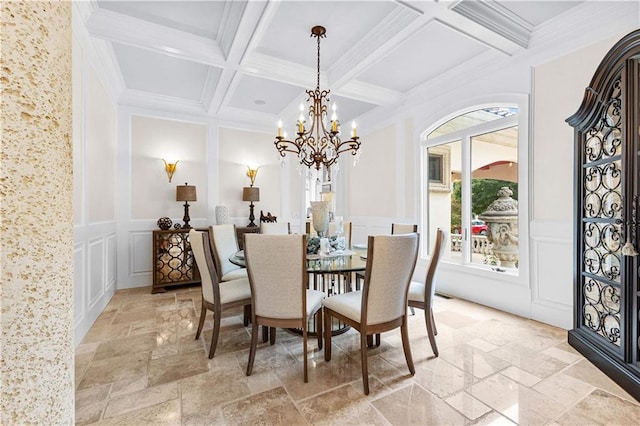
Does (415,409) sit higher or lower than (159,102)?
lower

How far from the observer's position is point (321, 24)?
2.71 metres

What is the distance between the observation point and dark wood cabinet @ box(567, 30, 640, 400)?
1.92m

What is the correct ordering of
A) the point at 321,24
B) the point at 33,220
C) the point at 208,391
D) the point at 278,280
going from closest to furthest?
1. the point at 33,220
2. the point at 208,391
3. the point at 278,280
4. the point at 321,24

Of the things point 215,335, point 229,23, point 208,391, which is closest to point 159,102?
point 229,23

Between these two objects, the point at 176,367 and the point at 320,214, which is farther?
the point at 320,214

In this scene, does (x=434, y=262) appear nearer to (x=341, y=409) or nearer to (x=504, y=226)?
(x=341, y=409)

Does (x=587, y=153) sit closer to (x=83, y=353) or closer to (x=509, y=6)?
(x=509, y=6)

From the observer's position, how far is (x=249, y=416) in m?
1.65

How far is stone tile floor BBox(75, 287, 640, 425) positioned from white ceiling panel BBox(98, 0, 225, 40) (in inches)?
115

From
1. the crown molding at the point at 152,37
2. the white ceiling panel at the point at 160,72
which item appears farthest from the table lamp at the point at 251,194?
the crown molding at the point at 152,37

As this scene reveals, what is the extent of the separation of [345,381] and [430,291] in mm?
990

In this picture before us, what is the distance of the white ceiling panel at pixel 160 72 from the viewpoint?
3289 millimetres

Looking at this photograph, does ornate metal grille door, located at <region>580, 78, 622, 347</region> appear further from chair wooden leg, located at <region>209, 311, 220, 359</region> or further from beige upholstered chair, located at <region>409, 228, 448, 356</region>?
chair wooden leg, located at <region>209, 311, 220, 359</region>

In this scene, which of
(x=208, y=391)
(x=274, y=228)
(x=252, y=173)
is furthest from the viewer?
(x=252, y=173)
